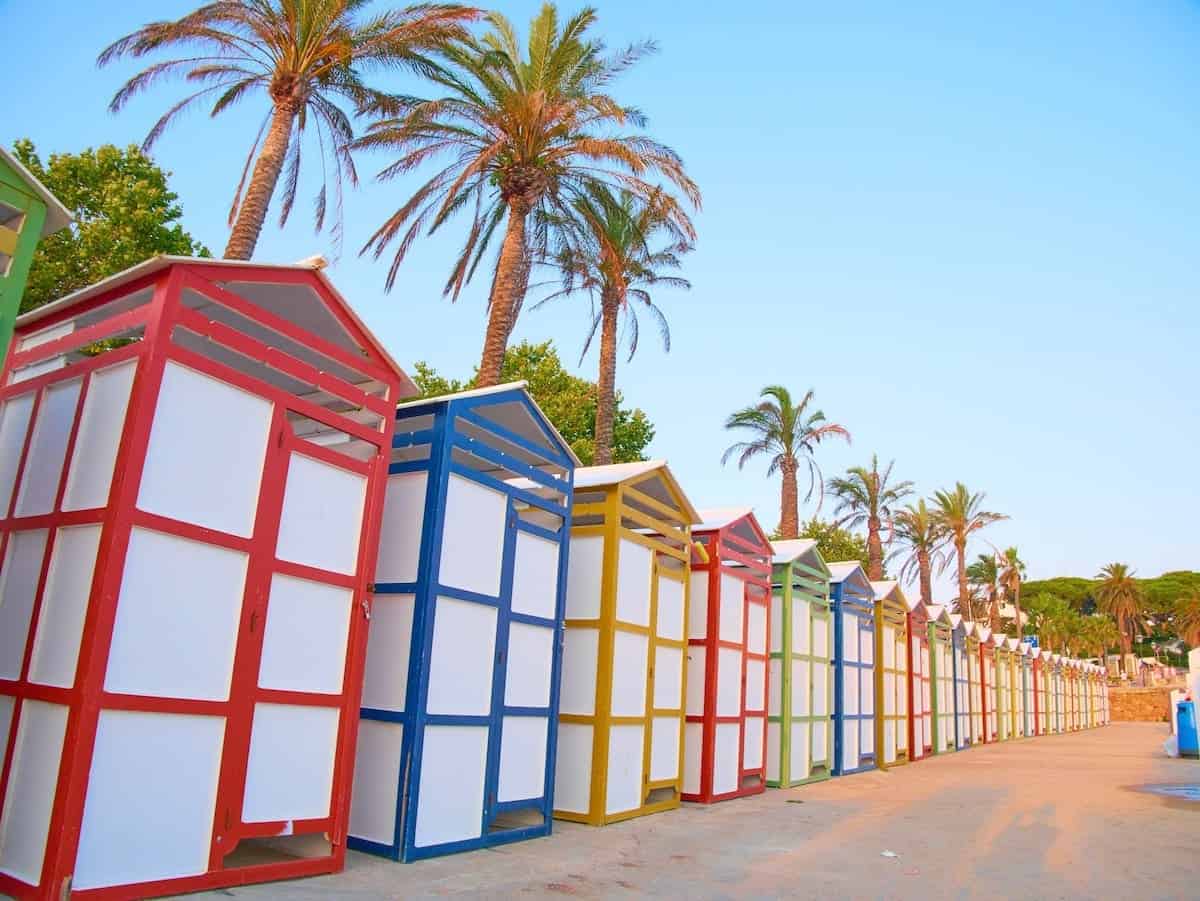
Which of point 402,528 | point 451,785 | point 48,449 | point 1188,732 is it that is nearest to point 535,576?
point 402,528

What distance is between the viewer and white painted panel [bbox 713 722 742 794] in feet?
38.0

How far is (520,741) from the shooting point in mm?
7961

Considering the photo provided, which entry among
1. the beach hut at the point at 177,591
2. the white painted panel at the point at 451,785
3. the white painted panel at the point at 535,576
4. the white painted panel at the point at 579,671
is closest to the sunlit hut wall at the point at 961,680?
the white painted panel at the point at 579,671

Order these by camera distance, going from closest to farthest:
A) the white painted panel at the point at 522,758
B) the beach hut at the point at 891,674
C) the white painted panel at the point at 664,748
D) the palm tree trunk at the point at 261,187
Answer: the white painted panel at the point at 522,758, the white painted panel at the point at 664,748, the palm tree trunk at the point at 261,187, the beach hut at the point at 891,674

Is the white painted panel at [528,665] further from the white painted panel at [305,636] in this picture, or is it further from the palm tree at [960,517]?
the palm tree at [960,517]

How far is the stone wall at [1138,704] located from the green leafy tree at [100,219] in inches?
2509

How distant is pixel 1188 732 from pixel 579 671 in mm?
20914

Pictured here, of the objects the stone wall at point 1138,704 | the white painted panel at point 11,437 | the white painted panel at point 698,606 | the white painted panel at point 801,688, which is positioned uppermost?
the white painted panel at point 11,437

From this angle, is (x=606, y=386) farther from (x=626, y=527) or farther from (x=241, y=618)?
(x=241, y=618)

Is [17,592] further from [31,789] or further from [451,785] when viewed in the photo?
[451,785]

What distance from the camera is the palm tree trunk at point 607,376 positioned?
63.6 feet

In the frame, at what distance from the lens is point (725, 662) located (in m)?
11.9

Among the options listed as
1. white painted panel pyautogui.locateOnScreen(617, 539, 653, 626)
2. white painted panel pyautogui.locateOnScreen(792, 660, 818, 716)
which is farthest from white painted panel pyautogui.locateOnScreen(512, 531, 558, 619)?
white painted panel pyautogui.locateOnScreen(792, 660, 818, 716)

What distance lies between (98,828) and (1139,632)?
367 ft
